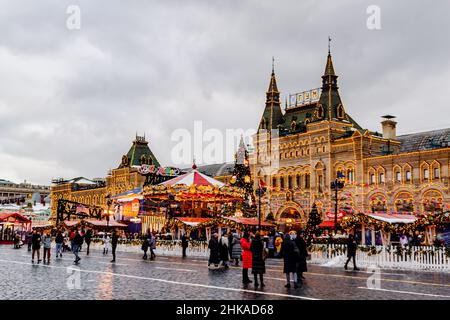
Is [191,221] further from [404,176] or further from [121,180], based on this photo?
[121,180]

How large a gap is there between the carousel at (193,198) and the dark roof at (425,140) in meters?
22.2

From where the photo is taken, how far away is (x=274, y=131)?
66.9m

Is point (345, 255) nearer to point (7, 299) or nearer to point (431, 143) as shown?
point (7, 299)

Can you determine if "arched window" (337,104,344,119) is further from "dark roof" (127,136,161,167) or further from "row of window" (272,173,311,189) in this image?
"dark roof" (127,136,161,167)

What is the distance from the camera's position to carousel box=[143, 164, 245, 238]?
34.7 metres

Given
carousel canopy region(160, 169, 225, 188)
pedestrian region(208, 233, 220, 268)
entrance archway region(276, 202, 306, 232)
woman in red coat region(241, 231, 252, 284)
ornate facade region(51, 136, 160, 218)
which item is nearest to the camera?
woman in red coat region(241, 231, 252, 284)

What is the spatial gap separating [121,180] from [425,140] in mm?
51488

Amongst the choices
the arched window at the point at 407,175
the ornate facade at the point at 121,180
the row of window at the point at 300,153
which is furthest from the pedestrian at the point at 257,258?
the ornate facade at the point at 121,180

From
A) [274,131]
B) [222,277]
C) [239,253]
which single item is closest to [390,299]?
[222,277]

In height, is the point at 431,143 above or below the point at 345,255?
above

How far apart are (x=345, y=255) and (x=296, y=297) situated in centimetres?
1251

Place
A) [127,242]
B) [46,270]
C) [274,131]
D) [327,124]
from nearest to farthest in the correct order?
[46,270]
[127,242]
[327,124]
[274,131]

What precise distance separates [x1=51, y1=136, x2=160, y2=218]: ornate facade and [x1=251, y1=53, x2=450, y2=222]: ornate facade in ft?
86.0

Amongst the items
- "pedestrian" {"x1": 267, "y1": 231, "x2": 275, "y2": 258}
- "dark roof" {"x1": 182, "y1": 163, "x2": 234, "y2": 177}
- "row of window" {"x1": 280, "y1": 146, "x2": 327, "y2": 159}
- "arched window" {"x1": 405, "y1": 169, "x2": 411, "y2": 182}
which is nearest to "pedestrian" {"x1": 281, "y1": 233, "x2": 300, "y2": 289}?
"pedestrian" {"x1": 267, "y1": 231, "x2": 275, "y2": 258}
